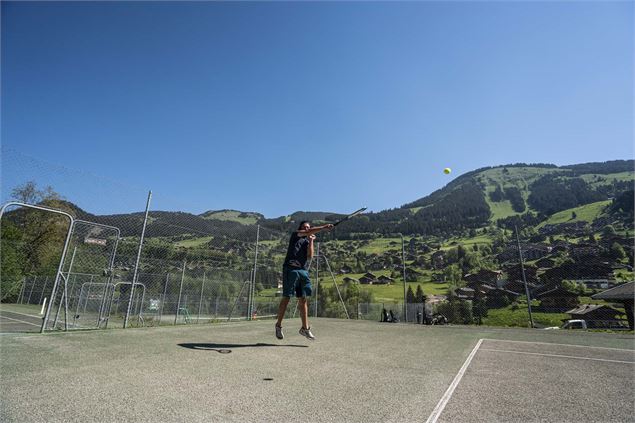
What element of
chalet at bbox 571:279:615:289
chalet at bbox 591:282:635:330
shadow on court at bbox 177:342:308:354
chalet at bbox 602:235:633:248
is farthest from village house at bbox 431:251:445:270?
shadow on court at bbox 177:342:308:354

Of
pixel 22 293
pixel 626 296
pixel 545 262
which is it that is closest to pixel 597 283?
pixel 626 296

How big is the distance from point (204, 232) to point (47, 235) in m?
31.7

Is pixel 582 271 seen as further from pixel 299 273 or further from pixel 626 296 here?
pixel 299 273

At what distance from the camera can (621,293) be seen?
715 inches

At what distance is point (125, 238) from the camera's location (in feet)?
29.8

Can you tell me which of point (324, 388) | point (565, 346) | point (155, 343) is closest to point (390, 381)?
point (324, 388)

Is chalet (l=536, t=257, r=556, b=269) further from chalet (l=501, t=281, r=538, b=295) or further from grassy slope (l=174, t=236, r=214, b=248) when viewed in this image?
grassy slope (l=174, t=236, r=214, b=248)

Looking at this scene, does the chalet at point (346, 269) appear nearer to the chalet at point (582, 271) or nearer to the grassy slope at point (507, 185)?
the grassy slope at point (507, 185)

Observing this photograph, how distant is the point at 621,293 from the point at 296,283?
21.9 meters

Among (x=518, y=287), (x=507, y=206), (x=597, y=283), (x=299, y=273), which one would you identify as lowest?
(x=299, y=273)

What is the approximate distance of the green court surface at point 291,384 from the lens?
6.73 feet

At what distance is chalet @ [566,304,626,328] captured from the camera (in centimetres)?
1819

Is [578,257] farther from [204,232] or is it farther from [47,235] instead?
[47,235]

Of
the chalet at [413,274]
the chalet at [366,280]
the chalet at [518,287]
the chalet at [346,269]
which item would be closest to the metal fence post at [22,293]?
the chalet at [518,287]
